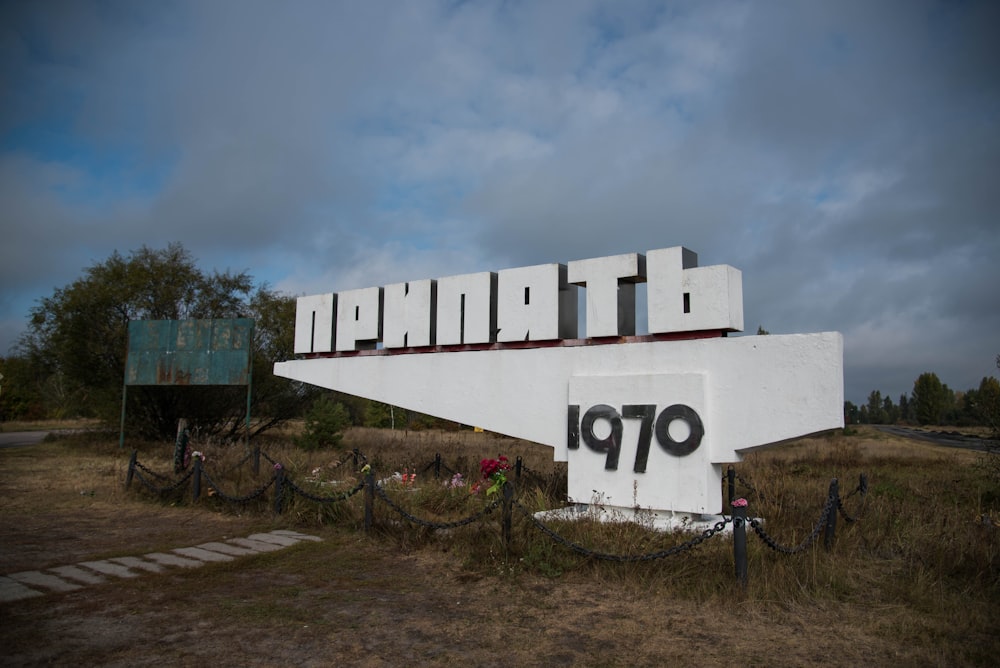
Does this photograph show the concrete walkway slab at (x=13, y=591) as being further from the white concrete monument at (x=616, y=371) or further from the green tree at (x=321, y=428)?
the green tree at (x=321, y=428)

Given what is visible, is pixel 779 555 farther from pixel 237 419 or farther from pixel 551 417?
pixel 237 419

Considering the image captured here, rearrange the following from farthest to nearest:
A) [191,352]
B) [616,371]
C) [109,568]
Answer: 1. [191,352]
2. [616,371]
3. [109,568]

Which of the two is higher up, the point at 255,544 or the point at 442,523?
the point at 442,523

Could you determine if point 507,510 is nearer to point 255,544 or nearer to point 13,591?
point 255,544

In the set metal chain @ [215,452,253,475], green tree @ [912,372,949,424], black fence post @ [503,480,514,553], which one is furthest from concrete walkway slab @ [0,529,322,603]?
green tree @ [912,372,949,424]

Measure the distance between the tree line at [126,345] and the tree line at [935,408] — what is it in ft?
52.3

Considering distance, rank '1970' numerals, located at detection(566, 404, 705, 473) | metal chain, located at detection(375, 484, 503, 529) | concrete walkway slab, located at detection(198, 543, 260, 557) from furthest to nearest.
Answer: '1970' numerals, located at detection(566, 404, 705, 473), concrete walkway slab, located at detection(198, 543, 260, 557), metal chain, located at detection(375, 484, 503, 529)

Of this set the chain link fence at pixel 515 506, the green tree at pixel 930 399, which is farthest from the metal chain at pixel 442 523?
the green tree at pixel 930 399

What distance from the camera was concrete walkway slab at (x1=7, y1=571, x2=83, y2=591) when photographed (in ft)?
21.8

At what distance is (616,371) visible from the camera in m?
9.03

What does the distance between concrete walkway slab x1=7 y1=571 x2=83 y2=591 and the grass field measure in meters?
0.31

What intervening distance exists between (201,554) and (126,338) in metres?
15.1

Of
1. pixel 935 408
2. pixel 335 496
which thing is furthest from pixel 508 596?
pixel 935 408

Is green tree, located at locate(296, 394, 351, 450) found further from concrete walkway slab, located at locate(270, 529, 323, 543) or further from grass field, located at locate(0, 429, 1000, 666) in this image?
concrete walkway slab, located at locate(270, 529, 323, 543)
